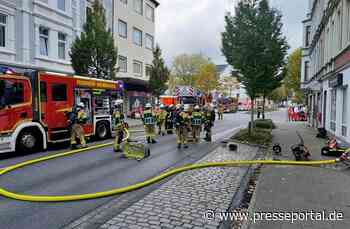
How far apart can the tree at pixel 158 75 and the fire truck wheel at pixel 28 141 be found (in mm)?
18356

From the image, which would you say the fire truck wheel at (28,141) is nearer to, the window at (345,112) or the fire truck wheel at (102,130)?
the fire truck wheel at (102,130)

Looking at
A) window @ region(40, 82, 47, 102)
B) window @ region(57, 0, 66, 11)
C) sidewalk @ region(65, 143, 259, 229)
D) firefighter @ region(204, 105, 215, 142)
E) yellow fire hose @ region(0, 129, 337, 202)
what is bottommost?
sidewalk @ region(65, 143, 259, 229)

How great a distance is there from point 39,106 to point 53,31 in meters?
11.3

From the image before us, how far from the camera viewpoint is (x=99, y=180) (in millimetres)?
6738

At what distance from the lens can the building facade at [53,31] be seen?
16797mm

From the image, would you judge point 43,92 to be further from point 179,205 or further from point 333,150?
point 333,150

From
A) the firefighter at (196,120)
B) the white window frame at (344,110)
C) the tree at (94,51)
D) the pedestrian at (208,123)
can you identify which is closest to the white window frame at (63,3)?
the tree at (94,51)

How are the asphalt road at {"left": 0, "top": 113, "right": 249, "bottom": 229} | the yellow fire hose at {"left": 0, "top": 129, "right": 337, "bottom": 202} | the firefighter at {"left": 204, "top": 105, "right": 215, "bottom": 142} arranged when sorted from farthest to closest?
the firefighter at {"left": 204, "top": 105, "right": 215, "bottom": 142} → the yellow fire hose at {"left": 0, "top": 129, "right": 337, "bottom": 202} → the asphalt road at {"left": 0, "top": 113, "right": 249, "bottom": 229}

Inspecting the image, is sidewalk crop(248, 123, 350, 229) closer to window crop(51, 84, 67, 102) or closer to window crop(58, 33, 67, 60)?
window crop(51, 84, 67, 102)

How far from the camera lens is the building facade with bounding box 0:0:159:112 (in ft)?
55.1

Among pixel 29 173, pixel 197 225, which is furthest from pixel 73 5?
pixel 197 225

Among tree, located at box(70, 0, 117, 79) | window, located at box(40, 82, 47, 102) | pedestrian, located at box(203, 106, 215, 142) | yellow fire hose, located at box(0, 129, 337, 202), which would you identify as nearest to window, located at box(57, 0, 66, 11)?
tree, located at box(70, 0, 117, 79)

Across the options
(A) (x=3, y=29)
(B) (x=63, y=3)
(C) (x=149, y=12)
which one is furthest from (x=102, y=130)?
(C) (x=149, y=12)

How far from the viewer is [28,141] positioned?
10.1 meters
